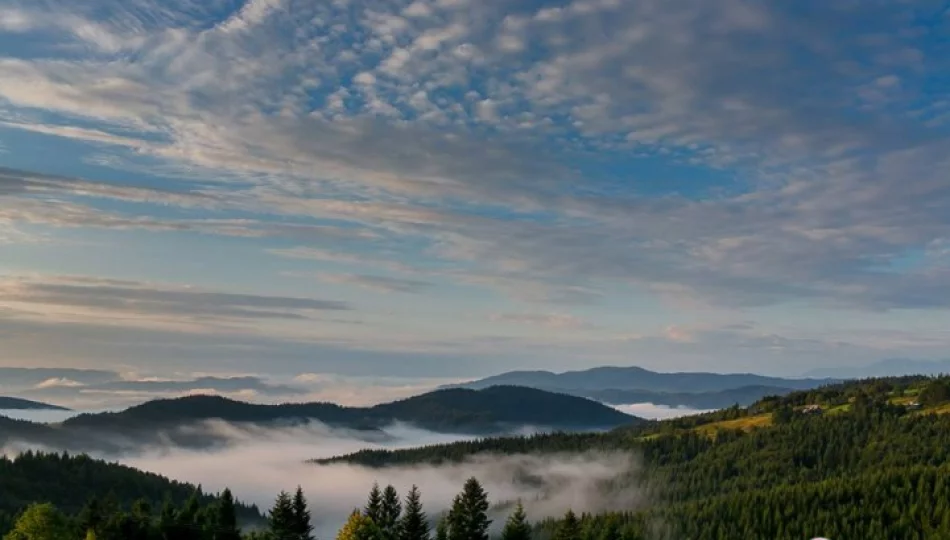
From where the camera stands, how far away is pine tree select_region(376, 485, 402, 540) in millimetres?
110500

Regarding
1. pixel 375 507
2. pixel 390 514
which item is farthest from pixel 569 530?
pixel 375 507

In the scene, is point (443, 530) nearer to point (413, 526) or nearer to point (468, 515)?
point (468, 515)

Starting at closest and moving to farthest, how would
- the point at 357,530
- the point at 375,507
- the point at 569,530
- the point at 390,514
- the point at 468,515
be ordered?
the point at 357,530, the point at 569,530, the point at 468,515, the point at 375,507, the point at 390,514

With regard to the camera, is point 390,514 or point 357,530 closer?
point 357,530

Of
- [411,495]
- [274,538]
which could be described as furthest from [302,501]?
[411,495]

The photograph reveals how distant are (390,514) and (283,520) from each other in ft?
54.3

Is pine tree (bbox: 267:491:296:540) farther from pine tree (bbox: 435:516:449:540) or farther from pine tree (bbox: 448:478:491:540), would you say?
pine tree (bbox: 448:478:491:540)

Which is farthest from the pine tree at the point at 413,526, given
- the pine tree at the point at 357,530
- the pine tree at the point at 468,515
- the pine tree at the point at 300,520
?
the pine tree at the point at 300,520

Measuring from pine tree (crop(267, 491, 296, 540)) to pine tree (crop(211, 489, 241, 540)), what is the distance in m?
6.03

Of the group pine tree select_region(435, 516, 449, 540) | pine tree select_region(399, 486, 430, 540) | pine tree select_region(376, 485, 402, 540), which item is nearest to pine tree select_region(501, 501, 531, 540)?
pine tree select_region(435, 516, 449, 540)

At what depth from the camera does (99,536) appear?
95.5m

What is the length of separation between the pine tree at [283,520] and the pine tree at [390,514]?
12.8 meters

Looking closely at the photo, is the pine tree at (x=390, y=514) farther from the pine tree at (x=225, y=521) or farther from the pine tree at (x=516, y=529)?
the pine tree at (x=225, y=521)

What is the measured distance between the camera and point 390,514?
4469 inches
